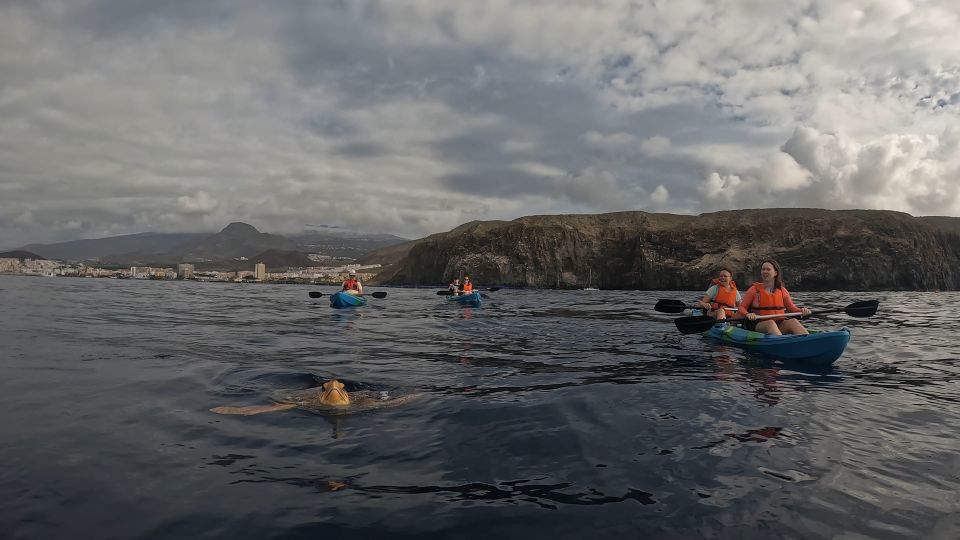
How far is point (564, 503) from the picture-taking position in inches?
192

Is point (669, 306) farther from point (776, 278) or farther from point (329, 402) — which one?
point (329, 402)

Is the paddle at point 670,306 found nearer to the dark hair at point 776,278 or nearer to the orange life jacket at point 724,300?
the orange life jacket at point 724,300

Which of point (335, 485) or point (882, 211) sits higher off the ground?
point (882, 211)

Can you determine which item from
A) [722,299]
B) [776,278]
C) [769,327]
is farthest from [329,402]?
[722,299]

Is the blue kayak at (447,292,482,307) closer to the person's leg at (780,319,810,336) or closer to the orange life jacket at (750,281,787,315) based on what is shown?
the orange life jacket at (750,281,787,315)

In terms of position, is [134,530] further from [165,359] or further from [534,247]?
[534,247]

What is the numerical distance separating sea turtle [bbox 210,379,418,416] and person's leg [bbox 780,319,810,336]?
36.7 ft

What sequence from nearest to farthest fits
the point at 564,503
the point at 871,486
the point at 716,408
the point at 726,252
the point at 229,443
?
the point at 564,503 → the point at 871,486 → the point at 229,443 → the point at 716,408 → the point at 726,252

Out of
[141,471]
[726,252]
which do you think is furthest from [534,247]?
[141,471]

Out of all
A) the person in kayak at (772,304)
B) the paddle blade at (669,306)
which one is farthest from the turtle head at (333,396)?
the paddle blade at (669,306)

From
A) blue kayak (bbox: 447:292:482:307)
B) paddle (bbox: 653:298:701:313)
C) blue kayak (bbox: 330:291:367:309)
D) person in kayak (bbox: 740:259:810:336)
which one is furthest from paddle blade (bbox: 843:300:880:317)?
blue kayak (bbox: 330:291:367:309)

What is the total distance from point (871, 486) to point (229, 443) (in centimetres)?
753

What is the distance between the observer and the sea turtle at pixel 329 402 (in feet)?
27.2

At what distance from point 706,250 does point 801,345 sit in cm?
9111
